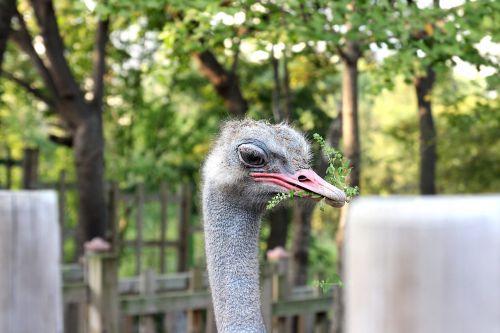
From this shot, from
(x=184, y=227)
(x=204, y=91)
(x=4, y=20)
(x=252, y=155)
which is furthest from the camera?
(x=204, y=91)

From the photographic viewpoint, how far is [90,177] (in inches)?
416

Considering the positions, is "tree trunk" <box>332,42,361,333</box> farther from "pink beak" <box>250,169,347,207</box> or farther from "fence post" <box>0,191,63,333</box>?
"fence post" <box>0,191,63,333</box>

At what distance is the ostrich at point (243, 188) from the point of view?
3.43 meters

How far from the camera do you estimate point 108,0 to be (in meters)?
6.76

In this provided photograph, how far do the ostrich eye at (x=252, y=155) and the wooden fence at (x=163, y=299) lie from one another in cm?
289

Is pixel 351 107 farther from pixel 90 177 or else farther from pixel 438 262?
pixel 438 262

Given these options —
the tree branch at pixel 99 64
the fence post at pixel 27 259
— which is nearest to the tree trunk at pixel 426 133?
the tree branch at pixel 99 64

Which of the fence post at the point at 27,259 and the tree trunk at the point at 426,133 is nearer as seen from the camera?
the fence post at the point at 27,259

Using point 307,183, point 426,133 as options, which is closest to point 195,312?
point 307,183

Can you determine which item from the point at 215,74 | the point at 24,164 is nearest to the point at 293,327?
the point at 215,74

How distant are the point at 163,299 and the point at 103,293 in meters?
0.63

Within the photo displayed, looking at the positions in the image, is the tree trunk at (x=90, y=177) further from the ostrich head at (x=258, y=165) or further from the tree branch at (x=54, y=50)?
the ostrich head at (x=258, y=165)

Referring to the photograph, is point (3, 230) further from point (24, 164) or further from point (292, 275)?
point (24, 164)

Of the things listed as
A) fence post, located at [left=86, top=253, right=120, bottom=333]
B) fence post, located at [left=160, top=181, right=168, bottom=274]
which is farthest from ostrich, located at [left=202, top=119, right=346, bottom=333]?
fence post, located at [left=160, top=181, right=168, bottom=274]
